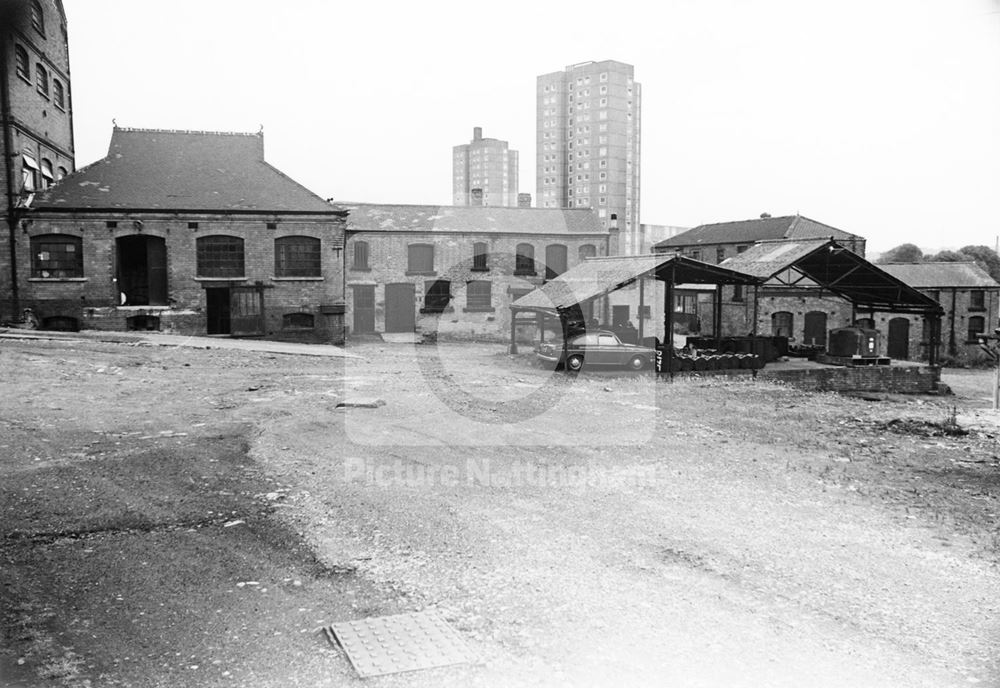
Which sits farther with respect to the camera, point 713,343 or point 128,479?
point 713,343

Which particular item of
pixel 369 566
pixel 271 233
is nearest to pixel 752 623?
pixel 369 566

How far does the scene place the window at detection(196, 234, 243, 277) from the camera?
27.4m

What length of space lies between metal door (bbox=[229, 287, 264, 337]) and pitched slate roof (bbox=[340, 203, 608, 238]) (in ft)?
29.7

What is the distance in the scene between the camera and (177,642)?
471 centimetres

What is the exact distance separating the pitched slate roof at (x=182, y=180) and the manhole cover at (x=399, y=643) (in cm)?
2458

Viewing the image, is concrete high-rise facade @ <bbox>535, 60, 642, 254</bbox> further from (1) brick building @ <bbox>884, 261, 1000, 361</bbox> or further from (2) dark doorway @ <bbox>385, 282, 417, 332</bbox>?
(2) dark doorway @ <bbox>385, 282, 417, 332</bbox>

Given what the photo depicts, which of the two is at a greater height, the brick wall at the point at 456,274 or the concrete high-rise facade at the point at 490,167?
the concrete high-rise facade at the point at 490,167

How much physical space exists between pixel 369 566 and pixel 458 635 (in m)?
1.50

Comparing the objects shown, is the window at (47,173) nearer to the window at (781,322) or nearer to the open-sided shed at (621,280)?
the open-sided shed at (621,280)

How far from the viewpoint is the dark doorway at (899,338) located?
1618 inches

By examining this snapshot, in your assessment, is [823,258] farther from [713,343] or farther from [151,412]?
[151,412]

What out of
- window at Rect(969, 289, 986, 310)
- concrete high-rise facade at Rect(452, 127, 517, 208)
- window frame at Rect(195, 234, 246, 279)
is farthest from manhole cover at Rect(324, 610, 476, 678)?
concrete high-rise facade at Rect(452, 127, 517, 208)

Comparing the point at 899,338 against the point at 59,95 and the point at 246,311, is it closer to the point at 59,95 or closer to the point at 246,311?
the point at 246,311

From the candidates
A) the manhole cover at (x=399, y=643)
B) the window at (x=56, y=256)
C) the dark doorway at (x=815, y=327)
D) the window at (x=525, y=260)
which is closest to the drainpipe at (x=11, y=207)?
the window at (x=56, y=256)
